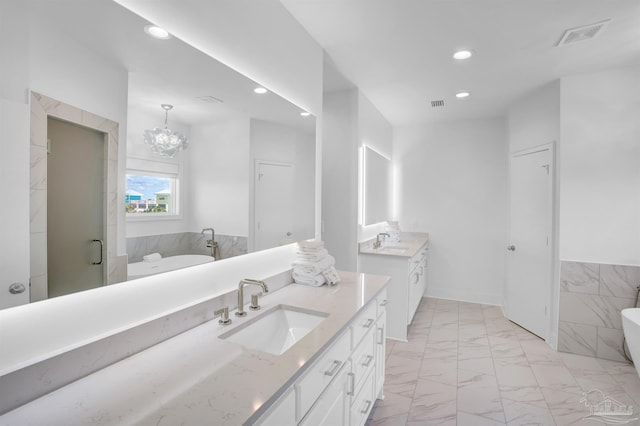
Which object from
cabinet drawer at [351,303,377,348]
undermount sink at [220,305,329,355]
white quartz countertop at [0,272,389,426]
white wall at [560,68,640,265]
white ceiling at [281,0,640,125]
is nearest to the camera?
white quartz countertop at [0,272,389,426]

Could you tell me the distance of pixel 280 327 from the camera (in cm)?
159

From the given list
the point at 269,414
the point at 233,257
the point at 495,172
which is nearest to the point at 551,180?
the point at 495,172

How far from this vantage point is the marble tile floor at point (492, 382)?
2.08 metres

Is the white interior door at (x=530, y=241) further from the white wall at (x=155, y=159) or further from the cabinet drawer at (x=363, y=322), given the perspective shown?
the white wall at (x=155, y=159)

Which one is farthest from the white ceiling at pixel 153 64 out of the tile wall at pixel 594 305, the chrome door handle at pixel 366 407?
the tile wall at pixel 594 305

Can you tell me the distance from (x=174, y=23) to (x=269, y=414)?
1485 mm

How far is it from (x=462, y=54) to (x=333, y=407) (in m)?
2.76

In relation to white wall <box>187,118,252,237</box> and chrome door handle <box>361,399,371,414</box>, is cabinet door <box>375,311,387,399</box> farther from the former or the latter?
white wall <box>187,118,252,237</box>

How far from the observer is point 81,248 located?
1.03 metres

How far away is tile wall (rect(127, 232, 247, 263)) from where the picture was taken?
1197 mm

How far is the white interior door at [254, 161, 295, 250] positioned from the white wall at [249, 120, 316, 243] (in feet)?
0.16

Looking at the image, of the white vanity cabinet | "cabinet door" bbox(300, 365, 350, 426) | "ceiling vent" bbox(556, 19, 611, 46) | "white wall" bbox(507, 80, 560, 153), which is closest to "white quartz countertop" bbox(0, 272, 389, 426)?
the white vanity cabinet

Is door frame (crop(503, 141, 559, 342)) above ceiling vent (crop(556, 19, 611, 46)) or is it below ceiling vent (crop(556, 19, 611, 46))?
below

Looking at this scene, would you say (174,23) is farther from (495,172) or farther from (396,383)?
(495,172)
